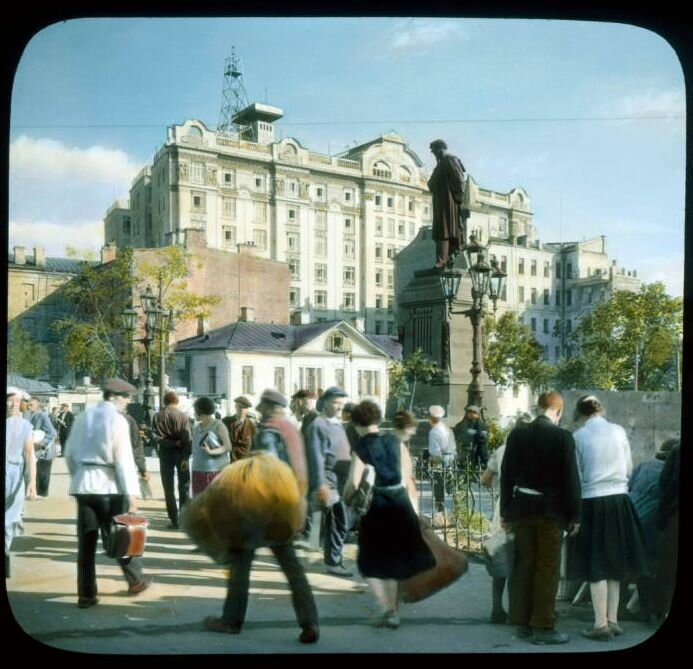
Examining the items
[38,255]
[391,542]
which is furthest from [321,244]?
[391,542]

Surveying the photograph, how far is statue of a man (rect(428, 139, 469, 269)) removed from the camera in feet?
9.78

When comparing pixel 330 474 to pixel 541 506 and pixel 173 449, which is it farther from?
pixel 541 506

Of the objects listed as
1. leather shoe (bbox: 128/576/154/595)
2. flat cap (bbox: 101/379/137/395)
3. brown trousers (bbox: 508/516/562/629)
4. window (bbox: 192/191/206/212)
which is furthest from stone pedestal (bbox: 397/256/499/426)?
leather shoe (bbox: 128/576/154/595)

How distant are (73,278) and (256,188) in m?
0.70

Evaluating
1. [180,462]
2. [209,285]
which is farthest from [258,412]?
[209,285]

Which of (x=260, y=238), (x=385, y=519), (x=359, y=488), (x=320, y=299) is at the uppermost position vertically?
(x=260, y=238)

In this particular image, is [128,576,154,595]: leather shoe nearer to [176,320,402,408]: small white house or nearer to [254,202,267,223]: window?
[176,320,402,408]: small white house

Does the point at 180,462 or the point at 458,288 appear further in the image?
the point at 458,288

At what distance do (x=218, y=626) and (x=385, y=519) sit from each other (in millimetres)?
641

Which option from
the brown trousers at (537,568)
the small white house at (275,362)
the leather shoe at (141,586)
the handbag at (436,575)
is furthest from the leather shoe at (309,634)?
the small white house at (275,362)

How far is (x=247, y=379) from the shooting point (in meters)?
2.89

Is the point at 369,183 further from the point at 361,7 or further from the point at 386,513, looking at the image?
the point at 386,513

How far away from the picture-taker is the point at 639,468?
296 cm

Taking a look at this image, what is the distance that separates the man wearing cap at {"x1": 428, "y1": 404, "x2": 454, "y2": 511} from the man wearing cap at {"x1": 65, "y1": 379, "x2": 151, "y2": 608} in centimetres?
102
